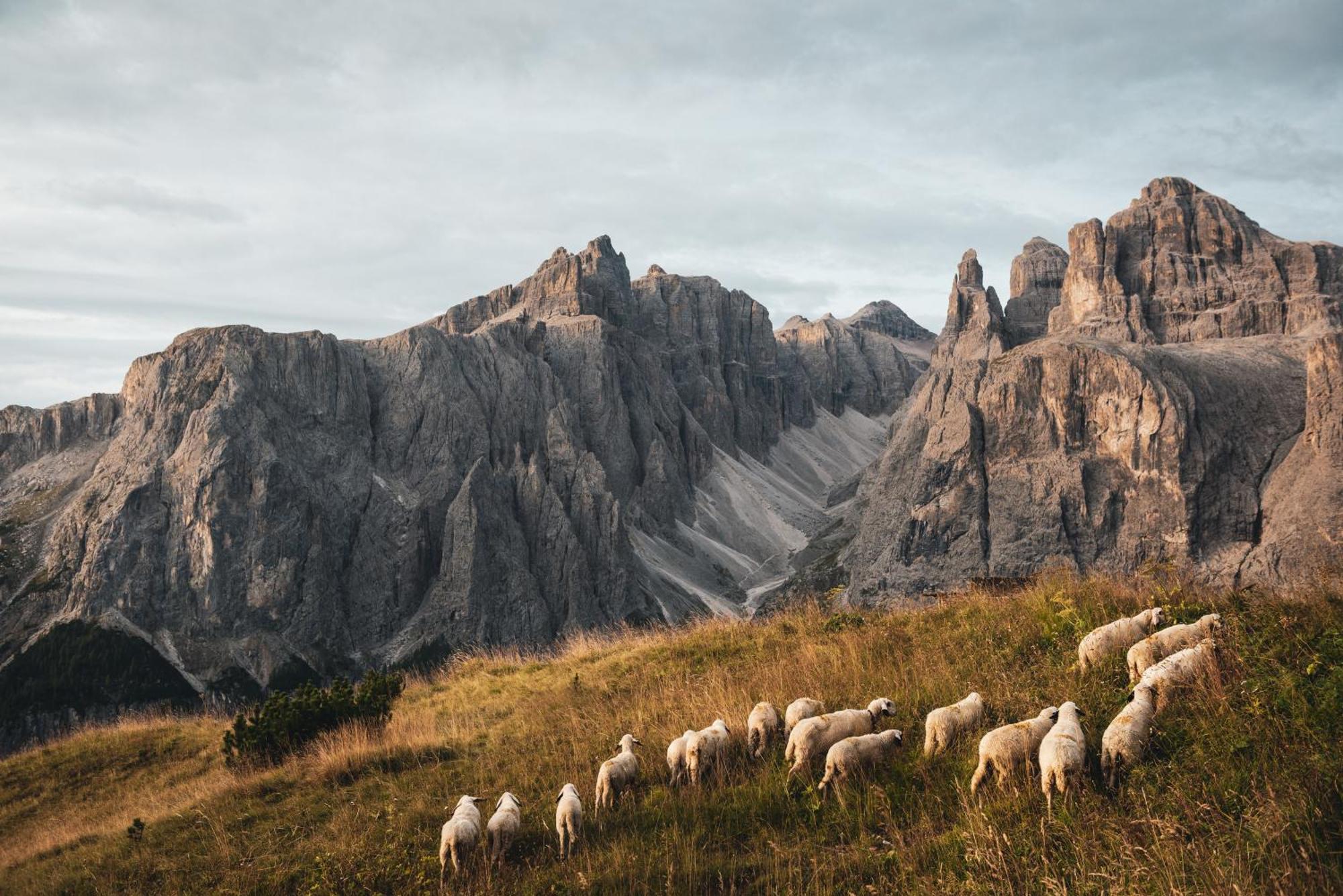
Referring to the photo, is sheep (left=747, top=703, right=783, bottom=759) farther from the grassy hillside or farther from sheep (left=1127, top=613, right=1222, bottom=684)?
sheep (left=1127, top=613, right=1222, bottom=684)

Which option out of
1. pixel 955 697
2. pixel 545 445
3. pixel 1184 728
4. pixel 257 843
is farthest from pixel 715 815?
pixel 545 445

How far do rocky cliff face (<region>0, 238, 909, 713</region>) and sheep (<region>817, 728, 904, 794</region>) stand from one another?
106 meters

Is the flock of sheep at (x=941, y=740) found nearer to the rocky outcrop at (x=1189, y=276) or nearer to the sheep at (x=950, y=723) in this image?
the sheep at (x=950, y=723)


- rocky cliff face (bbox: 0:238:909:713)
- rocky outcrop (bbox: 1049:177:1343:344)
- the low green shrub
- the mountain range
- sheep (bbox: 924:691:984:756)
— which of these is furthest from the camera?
rocky outcrop (bbox: 1049:177:1343:344)

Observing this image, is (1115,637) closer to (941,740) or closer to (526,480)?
(941,740)

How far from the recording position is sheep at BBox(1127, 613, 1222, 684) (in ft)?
31.1

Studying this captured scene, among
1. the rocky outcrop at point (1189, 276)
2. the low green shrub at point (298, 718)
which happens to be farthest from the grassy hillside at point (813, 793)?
the rocky outcrop at point (1189, 276)

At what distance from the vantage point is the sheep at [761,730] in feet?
32.7

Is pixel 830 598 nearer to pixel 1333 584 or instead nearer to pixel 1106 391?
pixel 1333 584

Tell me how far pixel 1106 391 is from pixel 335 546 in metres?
123

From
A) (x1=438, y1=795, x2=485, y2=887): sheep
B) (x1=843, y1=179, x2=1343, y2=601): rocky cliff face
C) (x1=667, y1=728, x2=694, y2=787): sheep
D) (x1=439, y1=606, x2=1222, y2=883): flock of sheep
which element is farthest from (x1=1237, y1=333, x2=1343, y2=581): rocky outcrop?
(x1=438, y1=795, x2=485, y2=887): sheep

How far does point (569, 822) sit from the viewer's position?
27.8ft

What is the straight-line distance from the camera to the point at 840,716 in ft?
31.4

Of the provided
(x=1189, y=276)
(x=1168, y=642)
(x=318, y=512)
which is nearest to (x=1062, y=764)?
(x=1168, y=642)
